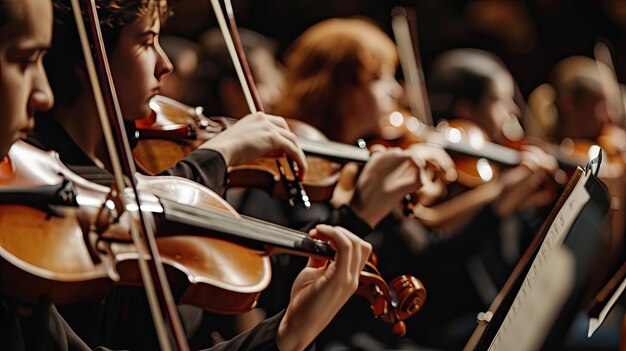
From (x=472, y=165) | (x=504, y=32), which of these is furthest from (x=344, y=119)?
(x=504, y=32)

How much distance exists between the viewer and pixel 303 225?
59.9 inches

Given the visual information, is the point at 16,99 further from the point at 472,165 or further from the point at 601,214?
the point at 472,165

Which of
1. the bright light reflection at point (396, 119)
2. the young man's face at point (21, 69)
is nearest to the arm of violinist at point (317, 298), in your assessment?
the young man's face at point (21, 69)

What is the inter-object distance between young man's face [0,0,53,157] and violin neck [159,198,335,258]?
0.16 meters

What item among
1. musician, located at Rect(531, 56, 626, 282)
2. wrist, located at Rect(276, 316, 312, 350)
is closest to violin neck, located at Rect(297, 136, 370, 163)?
wrist, located at Rect(276, 316, 312, 350)

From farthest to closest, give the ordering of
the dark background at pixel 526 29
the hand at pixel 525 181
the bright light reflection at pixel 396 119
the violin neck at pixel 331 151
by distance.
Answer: the dark background at pixel 526 29 → the hand at pixel 525 181 → the bright light reflection at pixel 396 119 → the violin neck at pixel 331 151

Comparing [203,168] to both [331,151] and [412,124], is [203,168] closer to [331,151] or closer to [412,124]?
[331,151]

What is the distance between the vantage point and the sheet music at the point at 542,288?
0.98 metres

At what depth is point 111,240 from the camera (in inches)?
37.5

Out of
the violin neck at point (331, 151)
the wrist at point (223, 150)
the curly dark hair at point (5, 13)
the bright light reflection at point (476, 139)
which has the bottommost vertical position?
the bright light reflection at point (476, 139)

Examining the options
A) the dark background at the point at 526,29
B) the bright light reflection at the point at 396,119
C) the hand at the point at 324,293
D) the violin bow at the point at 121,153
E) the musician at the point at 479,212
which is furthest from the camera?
the dark background at the point at 526,29

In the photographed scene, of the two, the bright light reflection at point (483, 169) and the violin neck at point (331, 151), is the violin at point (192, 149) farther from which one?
the bright light reflection at point (483, 169)

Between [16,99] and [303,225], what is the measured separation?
662 millimetres

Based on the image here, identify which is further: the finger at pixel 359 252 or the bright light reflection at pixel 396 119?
the bright light reflection at pixel 396 119
